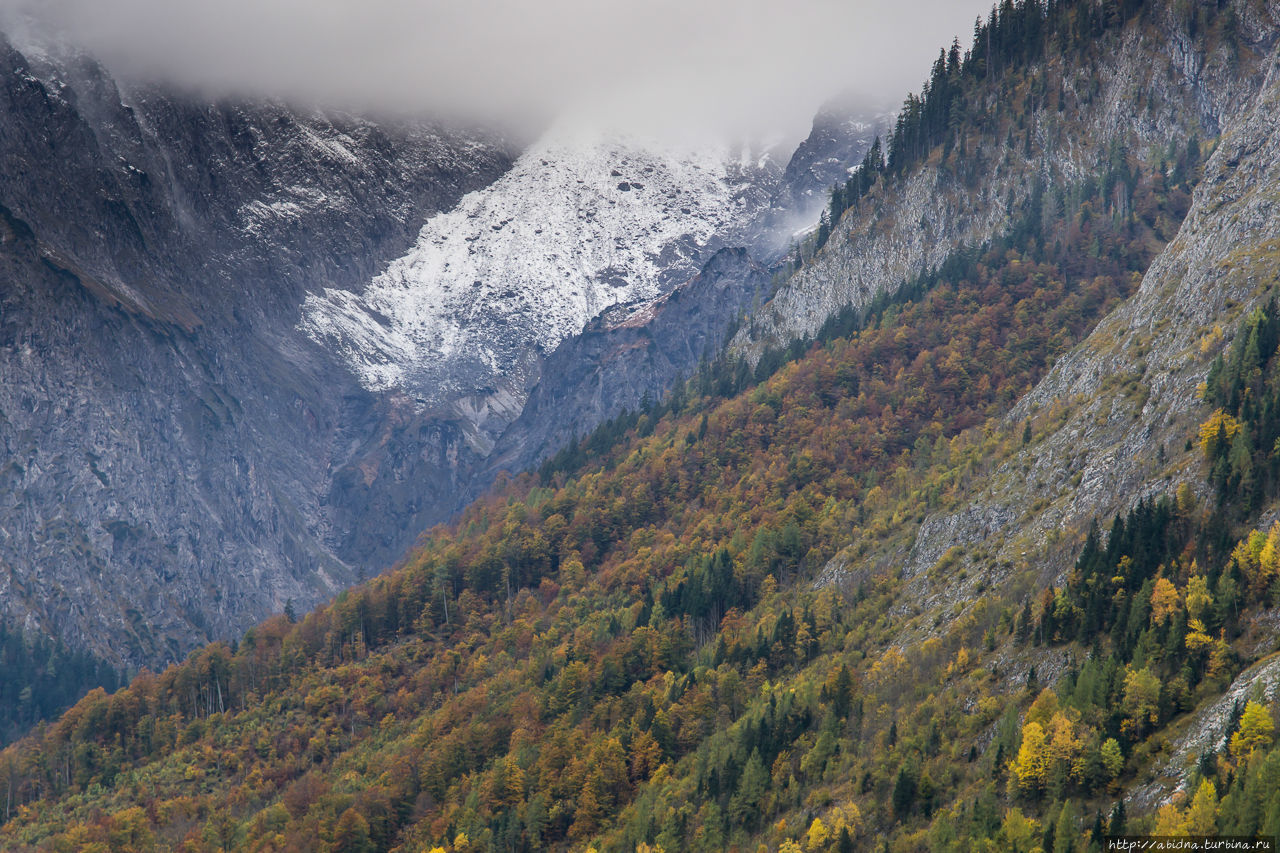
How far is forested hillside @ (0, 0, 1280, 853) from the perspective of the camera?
89.2m

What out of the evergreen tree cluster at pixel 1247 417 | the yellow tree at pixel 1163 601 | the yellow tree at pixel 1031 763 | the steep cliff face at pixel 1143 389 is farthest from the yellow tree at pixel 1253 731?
the steep cliff face at pixel 1143 389

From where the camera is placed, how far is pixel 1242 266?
396 ft

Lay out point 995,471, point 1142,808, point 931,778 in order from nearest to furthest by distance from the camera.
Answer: point 1142,808 → point 931,778 → point 995,471

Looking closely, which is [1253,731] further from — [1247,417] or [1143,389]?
[1143,389]

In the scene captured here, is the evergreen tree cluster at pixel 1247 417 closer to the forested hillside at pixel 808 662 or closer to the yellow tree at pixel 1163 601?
the forested hillside at pixel 808 662

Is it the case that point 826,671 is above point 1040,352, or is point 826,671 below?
below

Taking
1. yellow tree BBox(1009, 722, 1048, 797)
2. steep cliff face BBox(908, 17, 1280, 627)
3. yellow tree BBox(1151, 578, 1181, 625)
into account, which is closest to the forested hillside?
yellow tree BBox(1009, 722, 1048, 797)

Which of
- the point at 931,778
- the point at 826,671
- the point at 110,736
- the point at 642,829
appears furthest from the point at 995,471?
the point at 110,736

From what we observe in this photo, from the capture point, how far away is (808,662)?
131 meters

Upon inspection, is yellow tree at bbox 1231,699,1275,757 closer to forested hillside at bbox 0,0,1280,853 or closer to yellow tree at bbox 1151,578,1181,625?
forested hillside at bbox 0,0,1280,853

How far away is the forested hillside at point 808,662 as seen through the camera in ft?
293

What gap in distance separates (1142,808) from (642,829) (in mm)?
50399

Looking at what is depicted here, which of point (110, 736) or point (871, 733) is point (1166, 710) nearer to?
point (871, 733)

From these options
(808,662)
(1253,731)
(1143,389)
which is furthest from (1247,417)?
(808,662)
